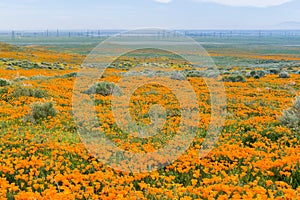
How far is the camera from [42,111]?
10008mm

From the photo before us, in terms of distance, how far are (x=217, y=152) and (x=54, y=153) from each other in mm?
3174

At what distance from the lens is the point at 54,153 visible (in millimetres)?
6734

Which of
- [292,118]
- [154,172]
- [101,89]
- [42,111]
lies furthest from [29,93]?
[292,118]

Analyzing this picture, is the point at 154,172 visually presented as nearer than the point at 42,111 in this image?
Yes

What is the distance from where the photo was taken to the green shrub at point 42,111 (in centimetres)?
991

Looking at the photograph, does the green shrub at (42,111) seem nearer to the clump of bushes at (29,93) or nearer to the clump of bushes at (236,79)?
the clump of bushes at (29,93)

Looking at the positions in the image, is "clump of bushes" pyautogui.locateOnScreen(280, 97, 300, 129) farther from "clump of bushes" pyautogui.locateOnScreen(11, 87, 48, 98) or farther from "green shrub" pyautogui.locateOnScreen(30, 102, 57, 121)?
"clump of bushes" pyautogui.locateOnScreen(11, 87, 48, 98)

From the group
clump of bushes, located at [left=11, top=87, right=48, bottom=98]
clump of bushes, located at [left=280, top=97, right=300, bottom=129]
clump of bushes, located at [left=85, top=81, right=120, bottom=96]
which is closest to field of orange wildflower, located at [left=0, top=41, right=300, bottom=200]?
clump of bushes, located at [left=280, top=97, right=300, bottom=129]

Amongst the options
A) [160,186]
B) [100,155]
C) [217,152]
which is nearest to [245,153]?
[217,152]

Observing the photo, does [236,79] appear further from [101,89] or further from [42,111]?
[42,111]

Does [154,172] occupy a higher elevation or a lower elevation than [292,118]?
lower

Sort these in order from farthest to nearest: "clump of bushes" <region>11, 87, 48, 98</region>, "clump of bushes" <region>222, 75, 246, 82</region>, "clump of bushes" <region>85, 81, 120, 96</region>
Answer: "clump of bushes" <region>222, 75, 246, 82</region> → "clump of bushes" <region>85, 81, 120, 96</region> → "clump of bushes" <region>11, 87, 48, 98</region>

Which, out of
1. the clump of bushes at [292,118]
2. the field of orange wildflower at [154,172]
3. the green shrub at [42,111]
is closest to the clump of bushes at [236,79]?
the field of orange wildflower at [154,172]

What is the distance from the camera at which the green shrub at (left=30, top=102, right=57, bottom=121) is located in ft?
32.5
